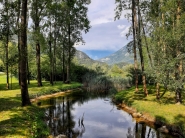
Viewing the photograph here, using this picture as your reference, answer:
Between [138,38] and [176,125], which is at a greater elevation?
[138,38]

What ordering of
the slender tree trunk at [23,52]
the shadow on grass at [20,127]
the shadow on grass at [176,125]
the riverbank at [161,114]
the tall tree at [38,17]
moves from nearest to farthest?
1. the shadow on grass at [20,127]
2. the shadow on grass at [176,125]
3. the riverbank at [161,114]
4. the slender tree trunk at [23,52]
5. the tall tree at [38,17]

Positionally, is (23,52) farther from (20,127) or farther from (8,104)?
(20,127)

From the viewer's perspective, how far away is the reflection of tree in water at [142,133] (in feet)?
57.1

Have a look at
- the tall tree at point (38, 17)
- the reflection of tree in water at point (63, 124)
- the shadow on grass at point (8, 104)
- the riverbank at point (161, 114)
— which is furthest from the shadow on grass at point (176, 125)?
the tall tree at point (38, 17)

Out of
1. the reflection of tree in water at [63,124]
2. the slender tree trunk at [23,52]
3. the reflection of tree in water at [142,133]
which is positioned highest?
the slender tree trunk at [23,52]

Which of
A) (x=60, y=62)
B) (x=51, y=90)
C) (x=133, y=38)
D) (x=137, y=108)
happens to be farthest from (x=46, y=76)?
(x=137, y=108)

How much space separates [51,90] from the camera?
40531 millimetres

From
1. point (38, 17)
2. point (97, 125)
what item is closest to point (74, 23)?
point (38, 17)

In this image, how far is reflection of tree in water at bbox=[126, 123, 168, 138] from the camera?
57.1 feet

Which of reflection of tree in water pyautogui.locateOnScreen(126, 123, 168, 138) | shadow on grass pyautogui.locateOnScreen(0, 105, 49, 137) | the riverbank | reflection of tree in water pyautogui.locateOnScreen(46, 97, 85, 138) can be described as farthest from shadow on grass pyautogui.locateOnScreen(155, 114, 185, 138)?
shadow on grass pyautogui.locateOnScreen(0, 105, 49, 137)

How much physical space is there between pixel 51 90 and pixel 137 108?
21065 mm

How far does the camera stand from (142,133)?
18.2m

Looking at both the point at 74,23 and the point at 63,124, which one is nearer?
the point at 63,124

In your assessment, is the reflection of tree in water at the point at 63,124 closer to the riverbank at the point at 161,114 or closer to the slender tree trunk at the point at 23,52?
the slender tree trunk at the point at 23,52
